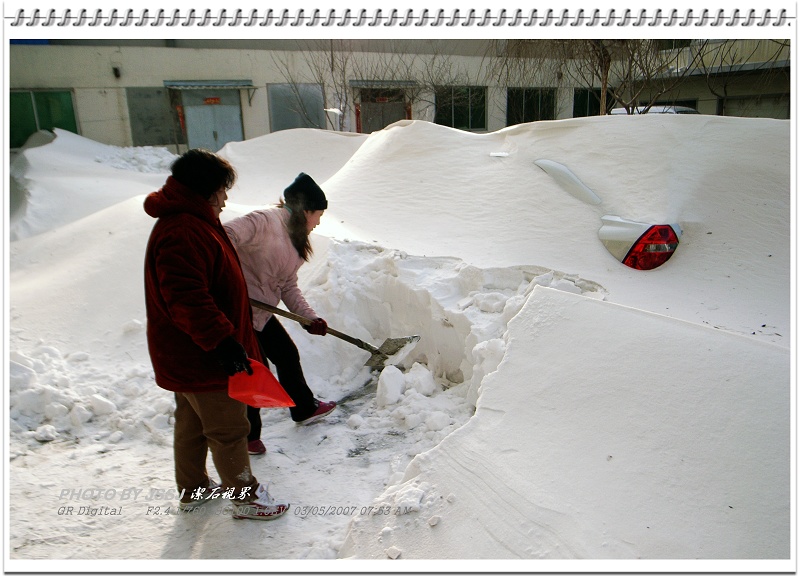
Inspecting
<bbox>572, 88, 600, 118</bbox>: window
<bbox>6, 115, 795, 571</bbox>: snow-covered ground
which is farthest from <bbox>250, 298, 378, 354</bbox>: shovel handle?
<bbox>572, 88, 600, 118</bbox>: window

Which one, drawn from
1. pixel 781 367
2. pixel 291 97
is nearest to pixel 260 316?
pixel 781 367

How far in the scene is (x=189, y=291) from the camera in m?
1.95

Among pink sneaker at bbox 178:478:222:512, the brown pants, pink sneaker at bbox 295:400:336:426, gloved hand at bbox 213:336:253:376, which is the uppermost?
gloved hand at bbox 213:336:253:376

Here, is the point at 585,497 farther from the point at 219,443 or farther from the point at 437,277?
the point at 437,277

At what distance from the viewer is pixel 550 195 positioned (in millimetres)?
4090

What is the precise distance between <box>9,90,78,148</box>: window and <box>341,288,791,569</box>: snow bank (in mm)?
15160

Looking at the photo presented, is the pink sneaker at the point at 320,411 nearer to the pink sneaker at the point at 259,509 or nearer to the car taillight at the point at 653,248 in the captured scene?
the pink sneaker at the point at 259,509

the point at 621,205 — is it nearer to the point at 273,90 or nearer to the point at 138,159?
the point at 138,159

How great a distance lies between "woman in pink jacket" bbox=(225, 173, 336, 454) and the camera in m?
2.72

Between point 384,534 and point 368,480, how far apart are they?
725mm

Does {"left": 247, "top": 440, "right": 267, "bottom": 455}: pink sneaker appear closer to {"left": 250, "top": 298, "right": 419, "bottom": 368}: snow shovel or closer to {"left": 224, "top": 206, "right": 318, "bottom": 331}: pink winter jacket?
{"left": 224, "top": 206, "right": 318, "bottom": 331}: pink winter jacket

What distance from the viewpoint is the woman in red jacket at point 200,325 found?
1.96 metres

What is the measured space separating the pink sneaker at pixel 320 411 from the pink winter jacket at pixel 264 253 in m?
0.55

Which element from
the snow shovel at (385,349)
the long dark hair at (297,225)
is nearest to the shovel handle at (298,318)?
the snow shovel at (385,349)
